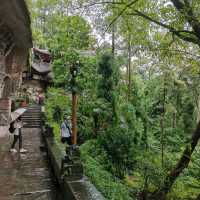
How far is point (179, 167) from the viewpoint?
723 cm

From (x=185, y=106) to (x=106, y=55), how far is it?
1353cm

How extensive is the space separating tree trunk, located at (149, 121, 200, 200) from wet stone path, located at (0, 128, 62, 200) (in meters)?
3.34

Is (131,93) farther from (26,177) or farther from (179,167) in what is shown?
(26,177)

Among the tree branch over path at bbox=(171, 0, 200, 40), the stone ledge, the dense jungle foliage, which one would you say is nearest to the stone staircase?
the dense jungle foliage

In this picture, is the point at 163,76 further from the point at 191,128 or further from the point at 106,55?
the point at 191,128

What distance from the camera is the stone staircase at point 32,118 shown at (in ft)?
62.2

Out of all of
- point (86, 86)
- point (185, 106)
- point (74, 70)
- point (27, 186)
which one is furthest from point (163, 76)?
point (185, 106)

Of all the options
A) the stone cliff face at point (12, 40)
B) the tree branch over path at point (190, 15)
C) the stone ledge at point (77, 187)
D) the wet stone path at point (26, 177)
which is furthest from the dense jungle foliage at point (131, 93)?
the stone ledge at point (77, 187)

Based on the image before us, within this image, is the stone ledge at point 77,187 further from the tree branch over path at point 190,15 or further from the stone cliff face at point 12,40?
the stone cliff face at point 12,40

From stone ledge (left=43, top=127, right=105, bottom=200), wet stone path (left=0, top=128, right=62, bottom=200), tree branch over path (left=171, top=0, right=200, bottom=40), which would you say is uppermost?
tree branch over path (left=171, top=0, right=200, bottom=40)

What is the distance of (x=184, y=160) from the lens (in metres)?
7.23

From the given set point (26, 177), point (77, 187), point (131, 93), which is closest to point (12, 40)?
point (26, 177)

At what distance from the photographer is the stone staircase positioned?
18.9 m

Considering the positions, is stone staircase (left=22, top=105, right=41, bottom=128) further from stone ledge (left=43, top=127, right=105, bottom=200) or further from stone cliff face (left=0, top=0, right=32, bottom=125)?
stone ledge (left=43, top=127, right=105, bottom=200)
